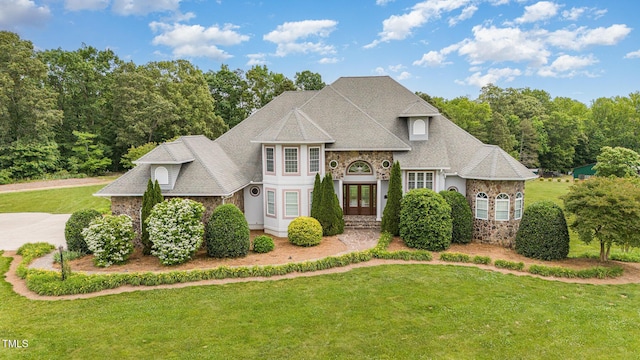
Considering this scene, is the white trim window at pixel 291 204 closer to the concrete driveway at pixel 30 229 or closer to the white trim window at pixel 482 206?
the white trim window at pixel 482 206

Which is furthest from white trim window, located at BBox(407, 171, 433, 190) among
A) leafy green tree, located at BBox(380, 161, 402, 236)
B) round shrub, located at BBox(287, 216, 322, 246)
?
round shrub, located at BBox(287, 216, 322, 246)

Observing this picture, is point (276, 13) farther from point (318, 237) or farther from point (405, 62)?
point (318, 237)

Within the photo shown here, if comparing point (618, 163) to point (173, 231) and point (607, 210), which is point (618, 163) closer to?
point (607, 210)

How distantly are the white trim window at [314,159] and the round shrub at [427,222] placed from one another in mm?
5152

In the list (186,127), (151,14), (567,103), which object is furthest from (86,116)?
(567,103)

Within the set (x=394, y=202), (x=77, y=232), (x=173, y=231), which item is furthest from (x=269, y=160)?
(x=77, y=232)

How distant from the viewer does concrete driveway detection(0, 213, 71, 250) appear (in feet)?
62.3

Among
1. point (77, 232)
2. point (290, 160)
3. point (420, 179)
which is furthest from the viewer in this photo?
point (420, 179)

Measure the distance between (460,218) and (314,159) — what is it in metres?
7.78

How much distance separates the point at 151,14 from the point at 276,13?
30.6ft

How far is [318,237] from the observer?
17219 millimetres

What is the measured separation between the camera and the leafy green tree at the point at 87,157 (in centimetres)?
4097

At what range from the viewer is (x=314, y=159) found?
19219mm

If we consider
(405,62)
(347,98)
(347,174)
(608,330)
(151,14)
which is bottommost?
(608,330)
